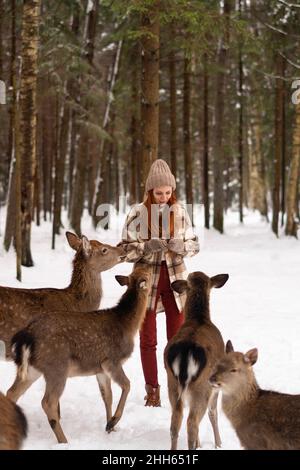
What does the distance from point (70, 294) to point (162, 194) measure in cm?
161

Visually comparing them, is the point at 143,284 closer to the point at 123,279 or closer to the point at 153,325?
the point at 123,279

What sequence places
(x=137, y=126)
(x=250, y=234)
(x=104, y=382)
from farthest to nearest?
(x=137, y=126) < (x=250, y=234) < (x=104, y=382)

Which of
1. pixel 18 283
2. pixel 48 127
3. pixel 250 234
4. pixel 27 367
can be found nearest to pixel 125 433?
pixel 27 367

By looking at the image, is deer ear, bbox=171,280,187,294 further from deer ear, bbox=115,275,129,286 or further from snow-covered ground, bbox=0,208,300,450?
snow-covered ground, bbox=0,208,300,450

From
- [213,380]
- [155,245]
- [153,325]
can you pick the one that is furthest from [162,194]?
[213,380]

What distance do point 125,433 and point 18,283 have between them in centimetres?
752

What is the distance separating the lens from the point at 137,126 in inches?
1283

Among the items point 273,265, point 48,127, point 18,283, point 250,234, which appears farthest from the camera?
point 48,127

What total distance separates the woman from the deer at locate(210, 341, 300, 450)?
1748 millimetres

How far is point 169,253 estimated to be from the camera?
701cm

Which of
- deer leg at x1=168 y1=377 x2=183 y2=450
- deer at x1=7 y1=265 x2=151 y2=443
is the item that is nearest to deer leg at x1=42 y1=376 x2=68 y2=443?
deer at x1=7 y1=265 x2=151 y2=443

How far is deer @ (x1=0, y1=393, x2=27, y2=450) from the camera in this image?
13.2 feet

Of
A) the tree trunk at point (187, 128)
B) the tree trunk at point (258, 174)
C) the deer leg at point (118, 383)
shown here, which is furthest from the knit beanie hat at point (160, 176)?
the tree trunk at point (258, 174)
